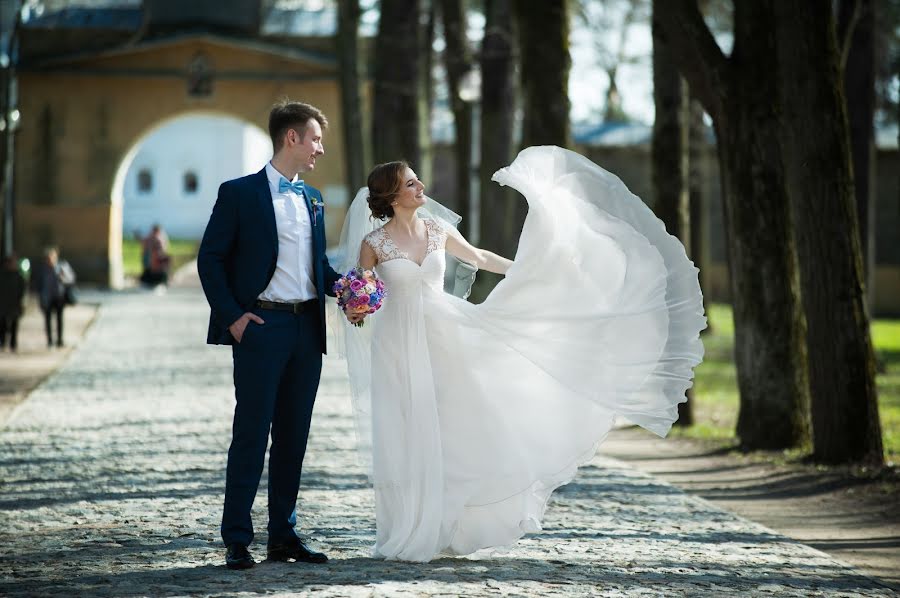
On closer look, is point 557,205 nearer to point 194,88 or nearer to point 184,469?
point 184,469

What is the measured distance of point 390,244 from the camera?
7.16m

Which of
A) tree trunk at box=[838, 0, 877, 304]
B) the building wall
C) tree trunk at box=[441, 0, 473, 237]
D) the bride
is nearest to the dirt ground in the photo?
the bride

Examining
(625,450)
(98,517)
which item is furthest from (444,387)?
(625,450)

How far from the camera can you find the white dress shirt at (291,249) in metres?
6.66

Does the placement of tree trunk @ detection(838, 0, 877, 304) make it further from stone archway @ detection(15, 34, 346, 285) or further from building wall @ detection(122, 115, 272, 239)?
building wall @ detection(122, 115, 272, 239)

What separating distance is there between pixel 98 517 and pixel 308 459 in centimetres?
306

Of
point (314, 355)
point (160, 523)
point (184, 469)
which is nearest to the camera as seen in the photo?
point (314, 355)

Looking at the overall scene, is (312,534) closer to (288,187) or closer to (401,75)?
(288,187)

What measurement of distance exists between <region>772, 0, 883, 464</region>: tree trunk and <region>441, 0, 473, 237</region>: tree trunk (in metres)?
12.6

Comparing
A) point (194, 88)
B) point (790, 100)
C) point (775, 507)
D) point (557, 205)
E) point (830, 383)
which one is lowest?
point (775, 507)

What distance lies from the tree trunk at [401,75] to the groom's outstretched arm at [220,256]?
1841cm

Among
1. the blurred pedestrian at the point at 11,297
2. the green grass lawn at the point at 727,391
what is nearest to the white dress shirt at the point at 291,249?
the green grass lawn at the point at 727,391

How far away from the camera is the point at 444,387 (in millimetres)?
7121

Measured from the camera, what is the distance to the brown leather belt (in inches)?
260
